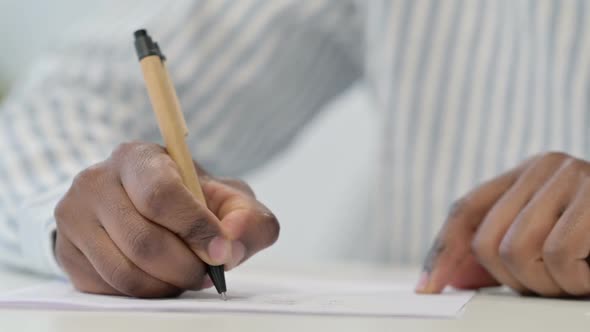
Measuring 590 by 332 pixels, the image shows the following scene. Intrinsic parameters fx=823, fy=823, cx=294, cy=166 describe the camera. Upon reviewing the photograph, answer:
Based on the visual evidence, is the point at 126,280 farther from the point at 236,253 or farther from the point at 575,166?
the point at 575,166

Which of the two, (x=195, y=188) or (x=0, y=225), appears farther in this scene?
(x=0, y=225)

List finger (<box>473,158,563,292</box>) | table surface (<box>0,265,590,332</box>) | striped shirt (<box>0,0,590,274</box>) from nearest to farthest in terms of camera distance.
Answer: table surface (<box>0,265,590,332</box>) → finger (<box>473,158,563,292</box>) → striped shirt (<box>0,0,590,274</box>)

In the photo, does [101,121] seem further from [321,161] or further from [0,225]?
[321,161]

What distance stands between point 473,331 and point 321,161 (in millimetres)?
843

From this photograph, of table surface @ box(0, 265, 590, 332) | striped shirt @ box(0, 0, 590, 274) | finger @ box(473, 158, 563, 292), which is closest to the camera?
table surface @ box(0, 265, 590, 332)

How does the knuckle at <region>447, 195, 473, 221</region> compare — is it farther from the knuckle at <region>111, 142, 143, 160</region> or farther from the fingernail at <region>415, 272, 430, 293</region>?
the knuckle at <region>111, 142, 143, 160</region>

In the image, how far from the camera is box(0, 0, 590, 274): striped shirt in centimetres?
76

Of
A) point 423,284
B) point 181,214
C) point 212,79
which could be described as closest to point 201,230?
point 181,214

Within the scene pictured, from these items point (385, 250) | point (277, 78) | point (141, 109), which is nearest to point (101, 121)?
point (141, 109)

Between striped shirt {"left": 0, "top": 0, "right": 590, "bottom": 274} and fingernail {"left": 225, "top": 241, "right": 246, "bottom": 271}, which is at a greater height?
striped shirt {"left": 0, "top": 0, "right": 590, "bottom": 274}

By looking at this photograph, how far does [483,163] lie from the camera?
792mm

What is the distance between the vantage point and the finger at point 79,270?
37 cm

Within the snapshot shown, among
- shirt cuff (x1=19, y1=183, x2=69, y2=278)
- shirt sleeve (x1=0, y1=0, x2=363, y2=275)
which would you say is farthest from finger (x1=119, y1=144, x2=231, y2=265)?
shirt sleeve (x1=0, y1=0, x2=363, y2=275)

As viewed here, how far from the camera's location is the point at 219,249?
33 centimetres
